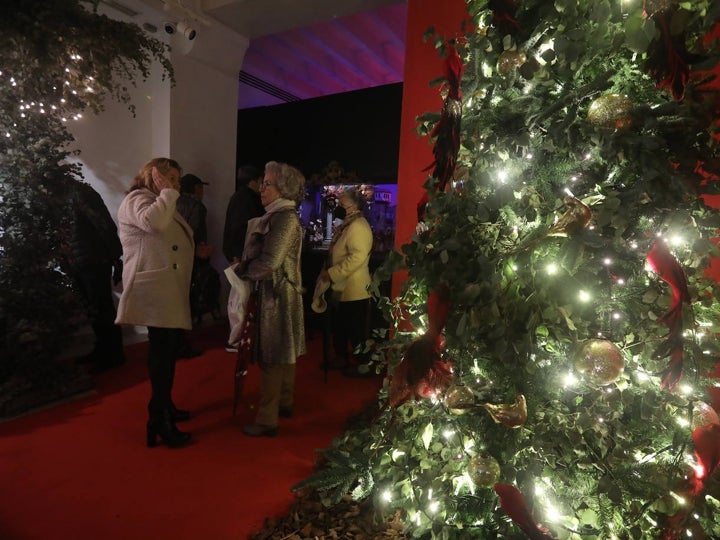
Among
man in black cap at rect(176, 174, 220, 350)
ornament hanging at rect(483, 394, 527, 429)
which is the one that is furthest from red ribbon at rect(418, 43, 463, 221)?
man in black cap at rect(176, 174, 220, 350)

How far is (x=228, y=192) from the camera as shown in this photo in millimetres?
5504

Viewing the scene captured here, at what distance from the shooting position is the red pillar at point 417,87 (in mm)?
2848

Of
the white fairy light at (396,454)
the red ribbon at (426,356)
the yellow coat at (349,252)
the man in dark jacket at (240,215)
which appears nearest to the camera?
the red ribbon at (426,356)

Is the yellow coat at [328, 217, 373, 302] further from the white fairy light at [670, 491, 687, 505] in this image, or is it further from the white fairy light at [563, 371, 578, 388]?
the white fairy light at [670, 491, 687, 505]

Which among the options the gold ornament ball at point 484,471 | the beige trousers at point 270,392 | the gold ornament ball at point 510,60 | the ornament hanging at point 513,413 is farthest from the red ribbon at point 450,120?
the beige trousers at point 270,392

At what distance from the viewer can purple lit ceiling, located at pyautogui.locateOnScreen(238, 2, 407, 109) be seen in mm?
5340

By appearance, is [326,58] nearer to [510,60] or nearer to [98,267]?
[98,267]

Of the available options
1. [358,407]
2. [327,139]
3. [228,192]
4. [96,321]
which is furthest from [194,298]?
[327,139]

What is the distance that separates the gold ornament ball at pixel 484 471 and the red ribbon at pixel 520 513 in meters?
0.10

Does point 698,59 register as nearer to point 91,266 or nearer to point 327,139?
point 91,266

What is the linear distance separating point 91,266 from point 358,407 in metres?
2.63

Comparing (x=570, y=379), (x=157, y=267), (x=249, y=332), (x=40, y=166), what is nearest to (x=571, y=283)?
(x=570, y=379)

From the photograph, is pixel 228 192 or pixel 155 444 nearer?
pixel 155 444

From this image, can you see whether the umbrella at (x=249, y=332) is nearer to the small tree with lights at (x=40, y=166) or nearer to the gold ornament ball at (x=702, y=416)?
the small tree with lights at (x=40, y=166)
